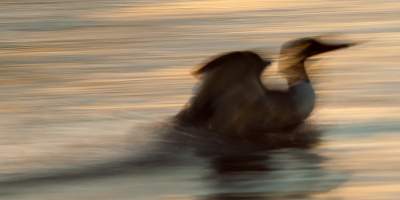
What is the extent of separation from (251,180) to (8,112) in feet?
6.80

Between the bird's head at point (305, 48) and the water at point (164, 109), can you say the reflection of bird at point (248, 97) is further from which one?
the water at point (164, 109)

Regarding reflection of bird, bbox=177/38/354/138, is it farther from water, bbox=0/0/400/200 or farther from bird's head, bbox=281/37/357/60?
water, bbox=0/0/400/200

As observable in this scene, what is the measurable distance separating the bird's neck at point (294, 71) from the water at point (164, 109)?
Result: 12cm

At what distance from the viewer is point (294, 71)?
12.3 ft

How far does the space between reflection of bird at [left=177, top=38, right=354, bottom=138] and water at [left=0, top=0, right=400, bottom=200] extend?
123mm

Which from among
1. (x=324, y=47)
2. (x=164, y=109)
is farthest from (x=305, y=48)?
(x=164, y=109)

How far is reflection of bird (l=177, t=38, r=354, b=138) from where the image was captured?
3518 mm

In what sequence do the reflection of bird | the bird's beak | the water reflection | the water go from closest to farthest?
the water reflection → the water → the reflection of bird → the bird's beak

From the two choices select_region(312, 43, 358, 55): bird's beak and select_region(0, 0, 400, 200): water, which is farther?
select_region(312, 43, 358, 55): bird's beak

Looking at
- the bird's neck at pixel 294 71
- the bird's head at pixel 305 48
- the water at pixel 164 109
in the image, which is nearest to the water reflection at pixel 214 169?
the water at pixel 164 109

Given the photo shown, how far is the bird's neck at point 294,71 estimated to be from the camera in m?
3.69

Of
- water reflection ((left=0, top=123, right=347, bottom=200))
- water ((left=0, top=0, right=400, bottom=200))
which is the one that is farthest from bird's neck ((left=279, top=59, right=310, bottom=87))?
water reflection ((left=0, top=123, right=347, bottom=200))

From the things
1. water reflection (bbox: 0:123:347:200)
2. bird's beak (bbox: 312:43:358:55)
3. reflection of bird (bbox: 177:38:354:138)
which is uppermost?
bird's beak (bbox: 312:43:358:55)

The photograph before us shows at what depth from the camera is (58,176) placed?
346cm
